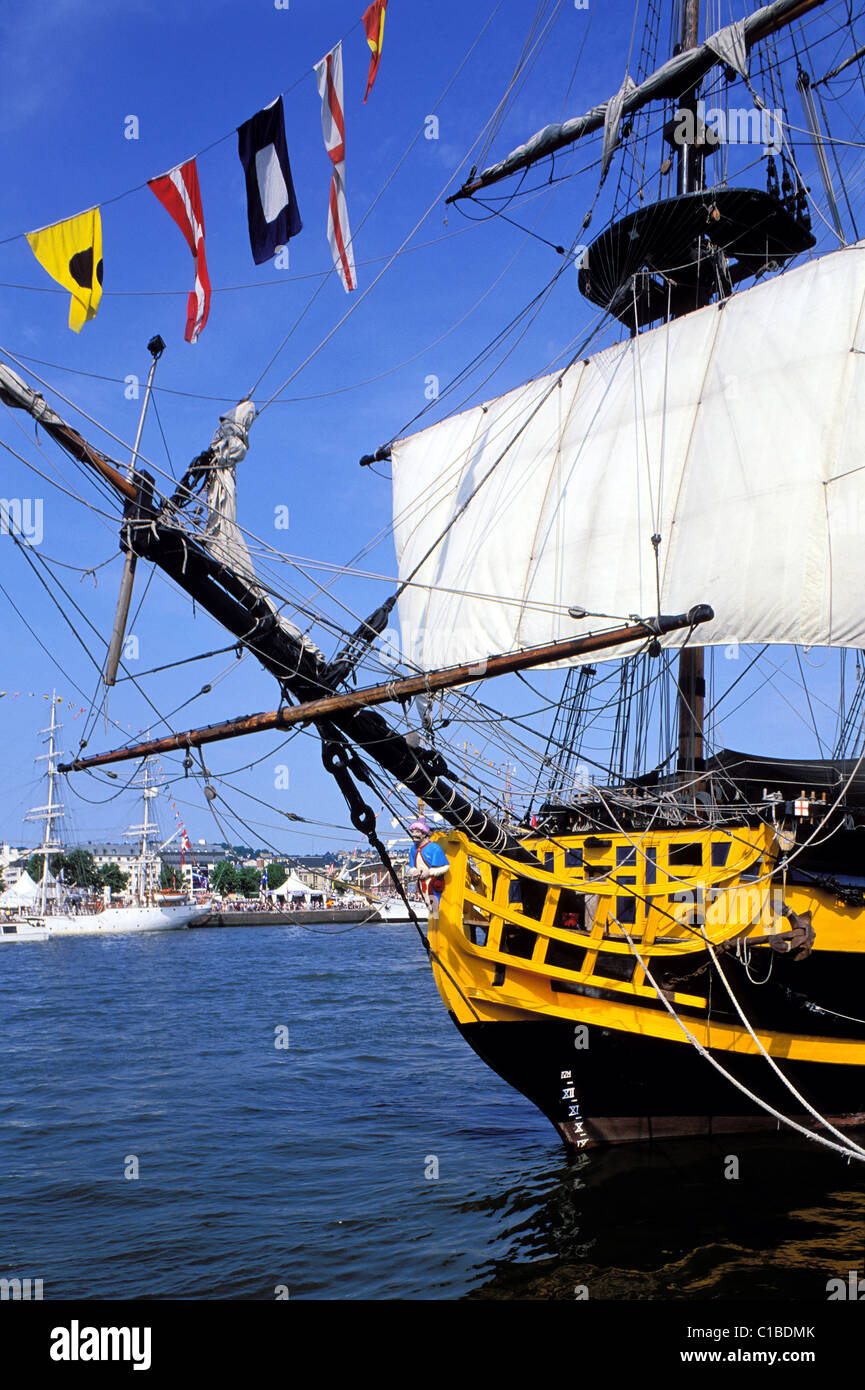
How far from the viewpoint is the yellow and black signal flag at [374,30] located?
12.6m

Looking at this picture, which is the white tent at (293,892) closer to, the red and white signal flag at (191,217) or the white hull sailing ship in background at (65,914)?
the white hull sailing ship in background at (65,914)

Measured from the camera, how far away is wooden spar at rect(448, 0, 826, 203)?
62.6 ft

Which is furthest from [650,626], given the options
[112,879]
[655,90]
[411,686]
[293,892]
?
[112,879]

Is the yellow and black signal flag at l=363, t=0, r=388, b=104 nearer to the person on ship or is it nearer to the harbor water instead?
the person on ship

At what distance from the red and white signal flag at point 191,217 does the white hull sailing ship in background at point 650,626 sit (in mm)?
1358

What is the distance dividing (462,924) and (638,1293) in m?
4.95

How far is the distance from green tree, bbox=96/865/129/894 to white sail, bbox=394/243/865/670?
103106mm

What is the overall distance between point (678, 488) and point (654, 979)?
32.8 ft

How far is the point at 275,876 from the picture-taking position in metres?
144

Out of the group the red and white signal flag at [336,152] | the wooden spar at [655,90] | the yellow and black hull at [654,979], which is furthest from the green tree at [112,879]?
the red and white signal flag at [336,152]

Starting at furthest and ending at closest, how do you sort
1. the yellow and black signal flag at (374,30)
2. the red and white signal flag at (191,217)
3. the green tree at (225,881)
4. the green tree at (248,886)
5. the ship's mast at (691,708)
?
the green tree at (248,886), the green tree at (225,881), the ship's mast at (691,708), the yellow and black signal flag at (374,30), the red and white signal flag at (191,217)

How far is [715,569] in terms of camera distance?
58.4 ft

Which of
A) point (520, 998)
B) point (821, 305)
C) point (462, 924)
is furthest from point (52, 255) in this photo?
point (821, 305)
